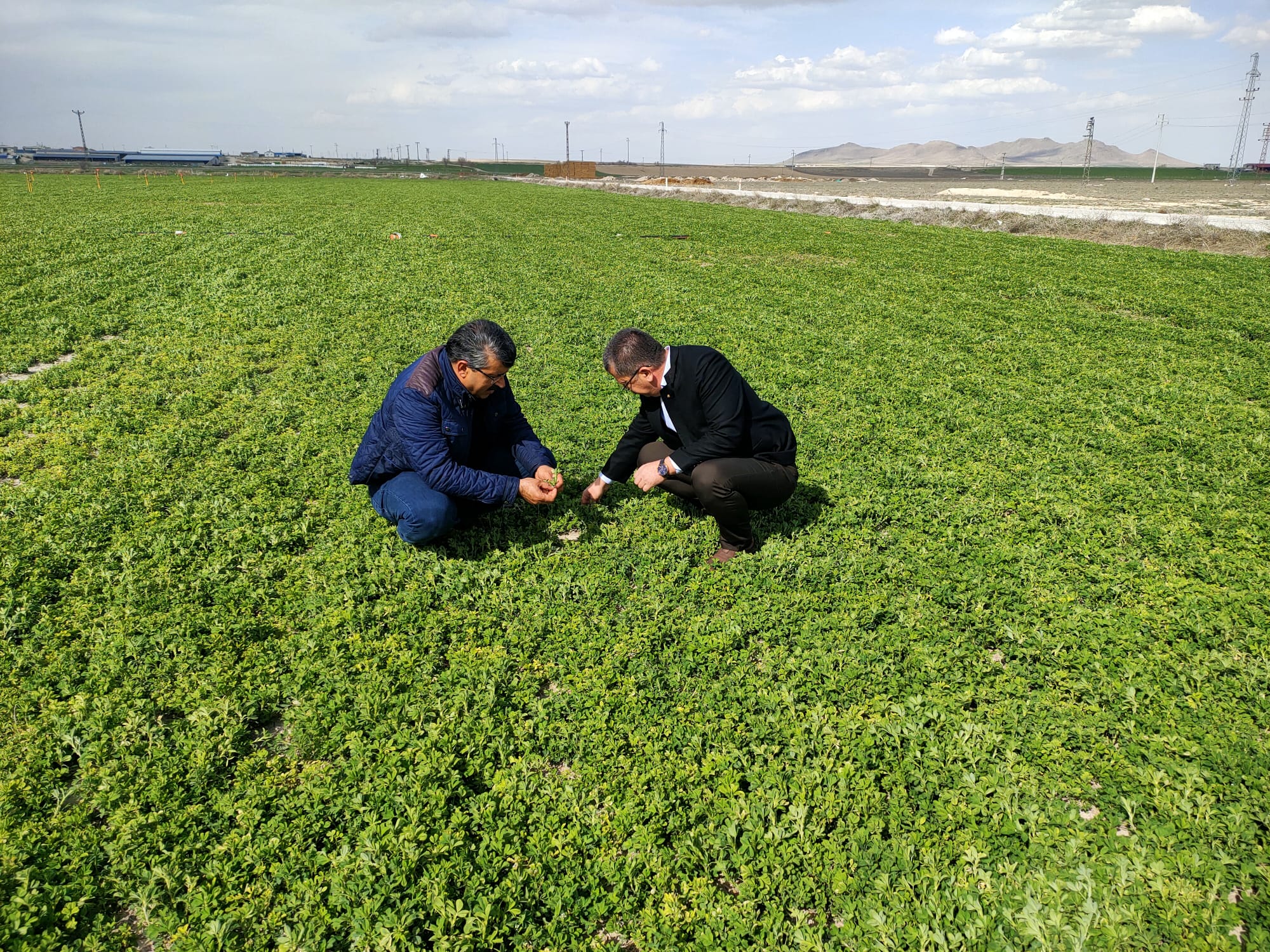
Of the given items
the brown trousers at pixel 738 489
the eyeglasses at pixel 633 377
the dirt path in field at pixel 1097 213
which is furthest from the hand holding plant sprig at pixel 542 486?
the dirt path in field at pixel 1097 213

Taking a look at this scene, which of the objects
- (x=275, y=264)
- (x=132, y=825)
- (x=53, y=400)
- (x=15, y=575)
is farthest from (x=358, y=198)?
(x=132, y=825)

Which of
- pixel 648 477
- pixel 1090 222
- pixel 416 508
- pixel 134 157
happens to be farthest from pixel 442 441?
pixel 134 157

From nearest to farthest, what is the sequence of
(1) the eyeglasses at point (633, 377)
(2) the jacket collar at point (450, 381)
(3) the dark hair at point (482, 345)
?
(3) the dark hair at point (482, 345)
(1) the eyeglasses at point (633, 377)
(2) the jacket collar at point (450, 381)

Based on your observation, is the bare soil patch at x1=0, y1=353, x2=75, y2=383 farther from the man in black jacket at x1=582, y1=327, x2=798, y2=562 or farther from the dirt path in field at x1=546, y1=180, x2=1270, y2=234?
the dirt path in field at x1=546, y1=180, x2=1270, y2=234

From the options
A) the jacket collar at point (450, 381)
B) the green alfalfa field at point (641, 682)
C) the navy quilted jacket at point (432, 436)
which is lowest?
the green alfalfa field at point (641, 682)

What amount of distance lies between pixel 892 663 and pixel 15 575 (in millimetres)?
6537

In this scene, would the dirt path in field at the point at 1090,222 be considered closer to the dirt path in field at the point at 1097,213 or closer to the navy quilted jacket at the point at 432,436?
the dirt path in field at the point at 1097,213

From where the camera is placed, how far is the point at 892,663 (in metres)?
4.69

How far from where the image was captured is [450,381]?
543 cm

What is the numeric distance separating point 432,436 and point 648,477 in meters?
1.71

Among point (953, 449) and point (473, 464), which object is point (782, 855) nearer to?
point (473, 464)

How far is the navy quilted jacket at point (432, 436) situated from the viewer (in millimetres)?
5359

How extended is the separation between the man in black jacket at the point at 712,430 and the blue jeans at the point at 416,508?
4.87 feet

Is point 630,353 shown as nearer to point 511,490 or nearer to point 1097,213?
point 511,490
